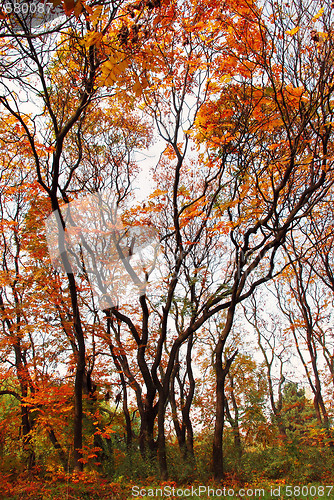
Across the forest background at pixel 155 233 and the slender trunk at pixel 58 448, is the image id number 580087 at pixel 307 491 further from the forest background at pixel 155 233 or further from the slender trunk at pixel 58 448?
the slender trunk at pixel 58 448

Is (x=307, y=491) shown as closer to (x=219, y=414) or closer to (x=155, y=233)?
(x=219, y=414)

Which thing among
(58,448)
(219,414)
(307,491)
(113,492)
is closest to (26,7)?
(113,492)

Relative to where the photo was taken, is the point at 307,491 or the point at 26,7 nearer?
the point at 26,7

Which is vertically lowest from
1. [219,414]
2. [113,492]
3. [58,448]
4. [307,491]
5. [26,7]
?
[307,491]

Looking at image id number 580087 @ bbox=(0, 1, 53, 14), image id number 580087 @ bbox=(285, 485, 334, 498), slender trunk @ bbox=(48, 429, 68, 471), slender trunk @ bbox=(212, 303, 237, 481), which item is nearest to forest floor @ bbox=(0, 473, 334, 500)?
image id number 580087 @ bbox=(285, 485, 334, 498)

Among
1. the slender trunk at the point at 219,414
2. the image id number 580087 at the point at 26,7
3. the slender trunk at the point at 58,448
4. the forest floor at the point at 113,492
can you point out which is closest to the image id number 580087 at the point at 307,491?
the forest floor at the point at 113,492

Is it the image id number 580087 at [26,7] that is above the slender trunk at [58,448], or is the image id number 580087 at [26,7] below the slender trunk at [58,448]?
Answer: above

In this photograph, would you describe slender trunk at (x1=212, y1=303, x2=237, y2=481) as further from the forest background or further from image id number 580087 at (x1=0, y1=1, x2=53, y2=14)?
image id number 580087 at (x1=0, y1=1, x2=53, y2=14)

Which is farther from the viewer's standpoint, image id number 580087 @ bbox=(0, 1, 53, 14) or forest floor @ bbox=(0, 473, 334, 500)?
forest floor @ bbox=(0, 473, 334, 500)

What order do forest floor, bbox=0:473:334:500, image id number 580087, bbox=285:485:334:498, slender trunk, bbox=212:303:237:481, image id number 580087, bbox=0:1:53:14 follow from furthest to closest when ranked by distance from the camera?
slender trunk, bbox=212:303:237:481, image id number 580087, bbox=285:485:334:498, forest floor, bbox=0:473:334:500, image id number 580087, bbox=0:1:53:14

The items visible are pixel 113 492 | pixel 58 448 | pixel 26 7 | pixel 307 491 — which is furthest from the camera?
pixel 58 448

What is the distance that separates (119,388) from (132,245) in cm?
589

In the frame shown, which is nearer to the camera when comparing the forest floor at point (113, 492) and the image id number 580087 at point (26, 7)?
the image id number 580087 at point (26, 7)

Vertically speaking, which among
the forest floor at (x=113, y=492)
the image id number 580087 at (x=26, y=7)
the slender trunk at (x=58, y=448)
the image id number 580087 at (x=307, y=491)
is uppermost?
the image id number 580087 at (x=26, y=7)
